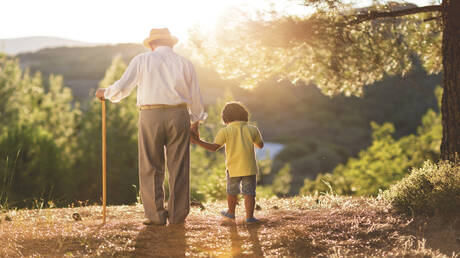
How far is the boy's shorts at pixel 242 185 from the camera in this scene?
499cm

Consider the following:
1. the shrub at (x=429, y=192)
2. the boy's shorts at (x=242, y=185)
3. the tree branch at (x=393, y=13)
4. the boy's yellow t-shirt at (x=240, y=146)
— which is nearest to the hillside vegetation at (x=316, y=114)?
the tree branch at (x=393, y=13)

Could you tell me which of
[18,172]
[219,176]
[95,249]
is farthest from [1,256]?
[18,172]

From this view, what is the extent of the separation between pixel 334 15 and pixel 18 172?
633 inches

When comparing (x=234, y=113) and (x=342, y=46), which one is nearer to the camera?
(x=234, y=113)

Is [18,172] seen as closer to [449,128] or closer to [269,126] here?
[449,128]

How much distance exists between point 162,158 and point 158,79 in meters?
0.77

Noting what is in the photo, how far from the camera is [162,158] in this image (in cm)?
486

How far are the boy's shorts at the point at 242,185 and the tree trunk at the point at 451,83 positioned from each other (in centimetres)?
305

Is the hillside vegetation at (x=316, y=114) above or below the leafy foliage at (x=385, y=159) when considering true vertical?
below

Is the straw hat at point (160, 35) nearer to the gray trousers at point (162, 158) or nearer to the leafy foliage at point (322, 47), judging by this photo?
the gray trousers at point (162, 158)

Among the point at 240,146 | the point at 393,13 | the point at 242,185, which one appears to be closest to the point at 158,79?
the point at 240,146

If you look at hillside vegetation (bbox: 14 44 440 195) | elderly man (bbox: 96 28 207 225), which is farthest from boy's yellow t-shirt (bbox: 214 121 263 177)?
hillside vegetation (bbox: 14 44 440 195)

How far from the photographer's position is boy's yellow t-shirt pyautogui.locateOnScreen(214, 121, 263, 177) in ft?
16.3

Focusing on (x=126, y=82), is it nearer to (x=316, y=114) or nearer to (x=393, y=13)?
(x=393, y=13)
